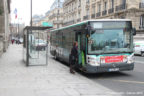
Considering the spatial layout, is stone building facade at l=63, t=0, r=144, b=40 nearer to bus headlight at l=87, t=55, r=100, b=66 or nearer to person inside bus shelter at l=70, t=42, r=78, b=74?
person inside bus shelter at l=70, t=42, r=78, b=74

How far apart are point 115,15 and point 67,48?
2523cm

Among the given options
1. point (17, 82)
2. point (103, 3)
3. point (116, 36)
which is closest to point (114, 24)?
point (116, 36)

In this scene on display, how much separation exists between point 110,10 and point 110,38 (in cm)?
3003

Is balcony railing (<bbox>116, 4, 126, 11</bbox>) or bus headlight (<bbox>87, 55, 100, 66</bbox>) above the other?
balcony railing (<bbox>116, 4, 126, 11</bbox>)

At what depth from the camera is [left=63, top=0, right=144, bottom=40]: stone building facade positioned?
32438mm

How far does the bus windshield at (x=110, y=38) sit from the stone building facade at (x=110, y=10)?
22705 mm

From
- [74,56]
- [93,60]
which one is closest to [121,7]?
[74,56]

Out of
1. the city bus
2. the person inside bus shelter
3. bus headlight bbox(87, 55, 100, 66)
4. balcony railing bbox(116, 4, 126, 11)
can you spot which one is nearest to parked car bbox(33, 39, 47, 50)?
the person inside bus shelter

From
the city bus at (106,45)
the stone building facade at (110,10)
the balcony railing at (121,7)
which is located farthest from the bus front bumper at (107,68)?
the balcony railing at (121,7)

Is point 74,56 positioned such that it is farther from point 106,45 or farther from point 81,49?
point 106,45

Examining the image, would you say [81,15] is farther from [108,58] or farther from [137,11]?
[108,58]

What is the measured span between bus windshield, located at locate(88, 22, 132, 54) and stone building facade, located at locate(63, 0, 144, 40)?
74.5 feet

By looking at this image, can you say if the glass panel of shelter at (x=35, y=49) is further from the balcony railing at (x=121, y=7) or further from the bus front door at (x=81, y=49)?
the balcony railing at (x=121, y=7)

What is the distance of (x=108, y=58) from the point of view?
9.26m
